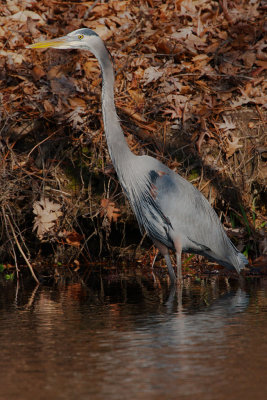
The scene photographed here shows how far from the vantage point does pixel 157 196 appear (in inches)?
270

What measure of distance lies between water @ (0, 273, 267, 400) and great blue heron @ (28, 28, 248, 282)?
0.46m

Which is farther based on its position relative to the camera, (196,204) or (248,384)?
(196,204)

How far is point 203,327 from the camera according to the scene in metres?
4.75

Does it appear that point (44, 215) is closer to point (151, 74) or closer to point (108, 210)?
point (108, 210)

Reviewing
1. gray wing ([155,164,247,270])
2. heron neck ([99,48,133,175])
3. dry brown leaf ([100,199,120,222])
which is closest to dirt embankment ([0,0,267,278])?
dry brown leaf ([100,199,120,222])

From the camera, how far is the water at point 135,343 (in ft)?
10.9

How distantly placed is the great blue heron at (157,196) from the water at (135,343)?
46 cm

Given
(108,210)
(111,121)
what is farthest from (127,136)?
(111,121)

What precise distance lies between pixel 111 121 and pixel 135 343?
3.12 metres

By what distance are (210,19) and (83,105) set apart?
269 centimetres

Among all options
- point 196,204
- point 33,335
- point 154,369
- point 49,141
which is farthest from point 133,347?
point 49,141

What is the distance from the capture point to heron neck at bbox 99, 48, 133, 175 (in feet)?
22.5

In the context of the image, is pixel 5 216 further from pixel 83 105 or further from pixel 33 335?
pixel 33 335

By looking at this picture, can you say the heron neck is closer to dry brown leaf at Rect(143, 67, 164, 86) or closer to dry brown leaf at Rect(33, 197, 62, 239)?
dry brown leaf at Rect(33, 197, 62, 239)
